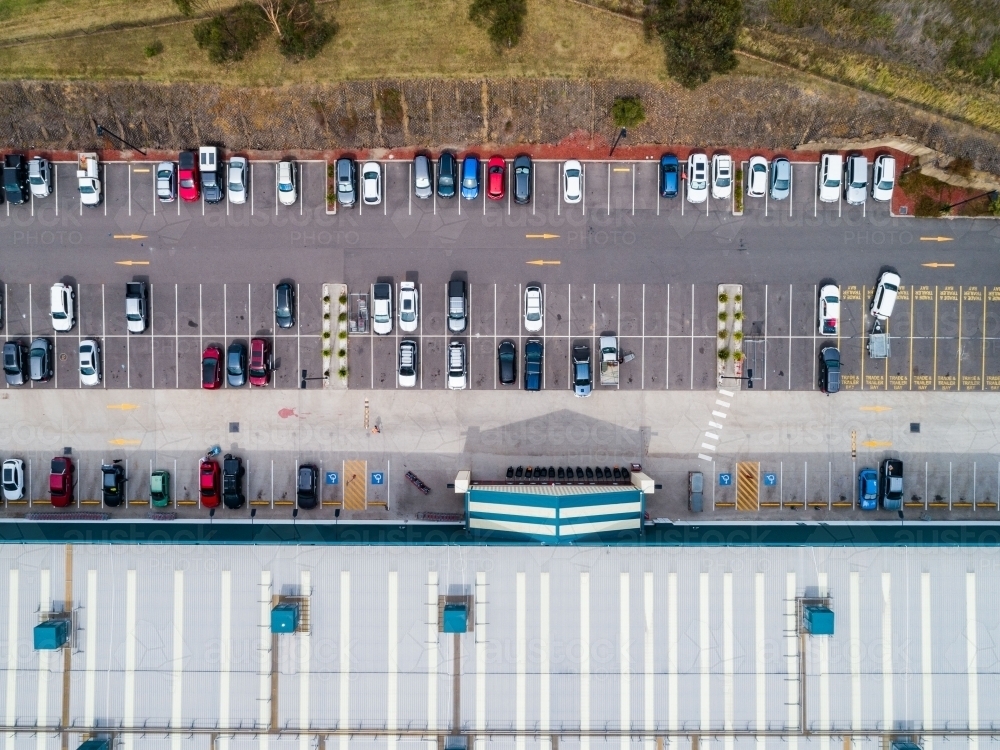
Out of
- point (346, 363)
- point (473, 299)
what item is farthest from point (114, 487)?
point (473, 299)

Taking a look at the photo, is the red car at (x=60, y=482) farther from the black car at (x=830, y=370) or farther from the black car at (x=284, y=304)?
the black car at (x=830, y=370)

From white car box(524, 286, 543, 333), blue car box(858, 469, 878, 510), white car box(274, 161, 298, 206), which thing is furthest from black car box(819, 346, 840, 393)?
white car box(274, 161, 298, 206)

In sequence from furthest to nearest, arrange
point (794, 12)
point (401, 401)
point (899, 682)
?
point (401, 401) < point (794, 12) < point (899, 682)

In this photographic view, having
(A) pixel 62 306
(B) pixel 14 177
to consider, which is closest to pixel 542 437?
(A) pixel 62 306

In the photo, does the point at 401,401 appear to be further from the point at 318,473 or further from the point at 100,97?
the point at 100,97

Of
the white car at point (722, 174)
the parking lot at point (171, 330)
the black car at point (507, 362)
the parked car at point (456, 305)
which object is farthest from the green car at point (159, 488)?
the white car at point (722, 174)

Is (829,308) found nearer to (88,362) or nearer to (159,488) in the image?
(159,488)
